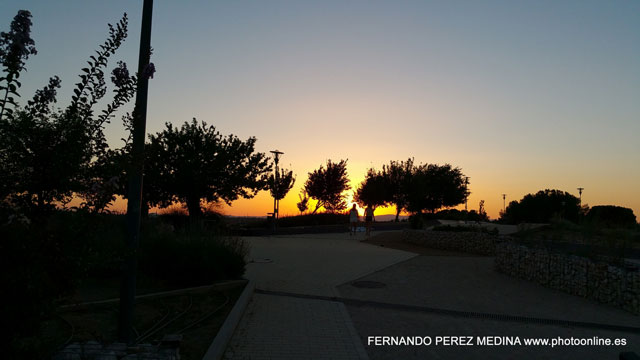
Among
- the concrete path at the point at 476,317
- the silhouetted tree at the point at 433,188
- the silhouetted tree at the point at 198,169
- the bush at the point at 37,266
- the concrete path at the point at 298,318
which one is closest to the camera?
the bush at the point at 37,266

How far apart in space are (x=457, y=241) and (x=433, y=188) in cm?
3008

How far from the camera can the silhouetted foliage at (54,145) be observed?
3.32m

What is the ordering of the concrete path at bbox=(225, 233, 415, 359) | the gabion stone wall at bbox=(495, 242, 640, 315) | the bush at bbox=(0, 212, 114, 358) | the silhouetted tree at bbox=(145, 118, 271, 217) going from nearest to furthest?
the bush at bbox=(0, 212, 114, 358) < the concrete path at bbox=(225, 233, 415, 359) < the gabion stone wall at bbox=(495, 242, 640, 315) < the silhouetted tree at bbox=(145, 118, 271, 217)

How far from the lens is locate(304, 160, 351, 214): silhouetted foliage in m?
50.1

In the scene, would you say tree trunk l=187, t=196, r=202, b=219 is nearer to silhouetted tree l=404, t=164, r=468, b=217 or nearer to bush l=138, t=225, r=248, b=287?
bush l=138, t=225, r=248, b=287

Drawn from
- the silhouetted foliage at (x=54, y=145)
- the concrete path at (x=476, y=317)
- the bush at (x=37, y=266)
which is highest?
the silhouetted foliage at (x=54, y=145)

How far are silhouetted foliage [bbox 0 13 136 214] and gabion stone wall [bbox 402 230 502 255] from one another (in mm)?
17392

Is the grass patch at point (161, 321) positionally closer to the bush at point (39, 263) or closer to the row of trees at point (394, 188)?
the bush at point (39, 263)

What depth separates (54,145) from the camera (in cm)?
345

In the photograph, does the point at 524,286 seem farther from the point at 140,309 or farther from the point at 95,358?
the point at 95,358

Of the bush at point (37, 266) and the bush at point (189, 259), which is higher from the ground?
the bush at point (37, 266)

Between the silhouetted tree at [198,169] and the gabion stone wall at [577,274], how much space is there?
898 inches

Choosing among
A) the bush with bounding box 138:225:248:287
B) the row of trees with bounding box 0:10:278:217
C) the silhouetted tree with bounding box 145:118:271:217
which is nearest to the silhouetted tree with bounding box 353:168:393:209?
the silhouetted tree with bounding box 145:118:271:217

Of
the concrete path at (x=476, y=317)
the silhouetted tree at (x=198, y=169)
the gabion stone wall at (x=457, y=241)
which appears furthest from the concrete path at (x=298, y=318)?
the silhouetted tree at (x=198, y=169)
